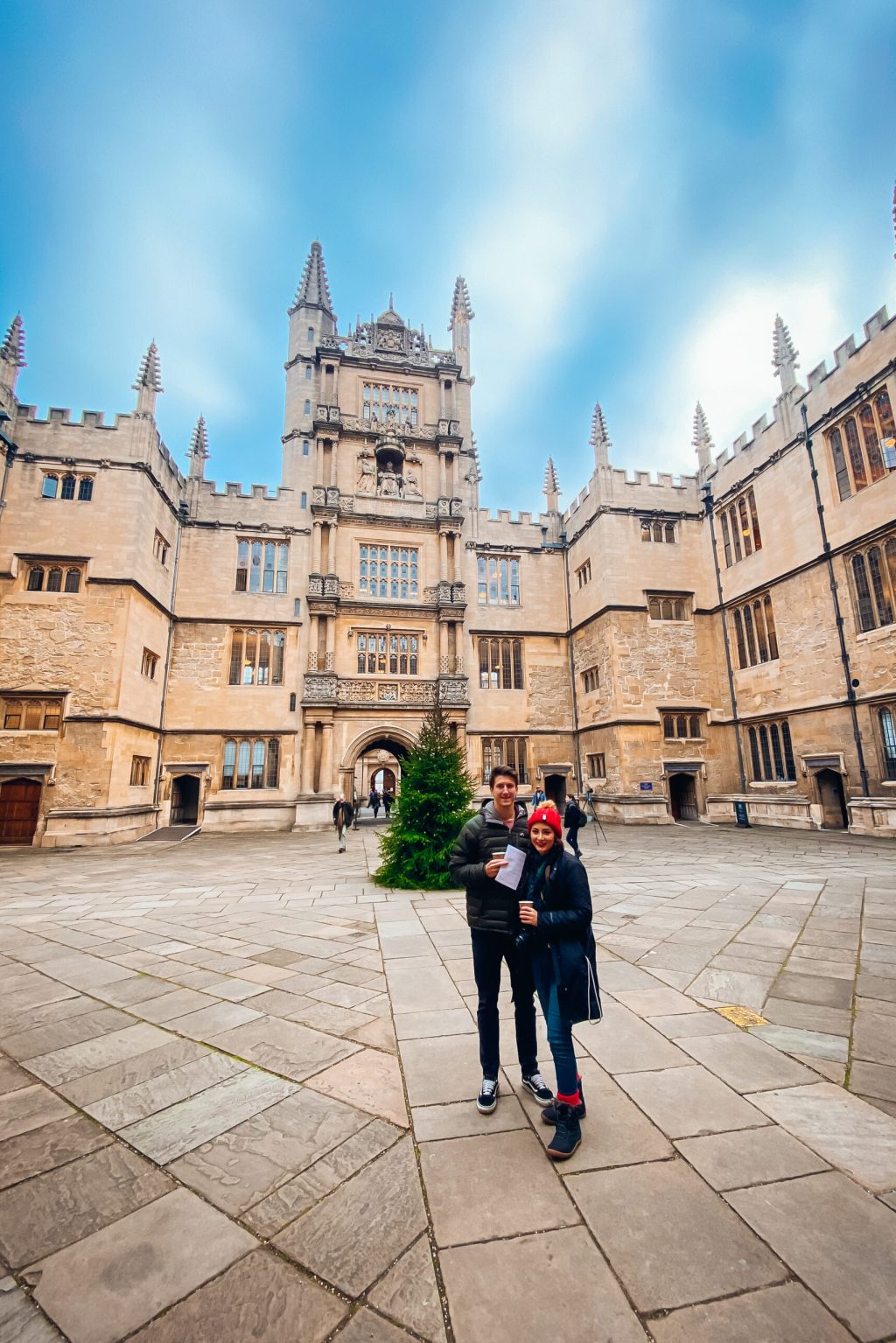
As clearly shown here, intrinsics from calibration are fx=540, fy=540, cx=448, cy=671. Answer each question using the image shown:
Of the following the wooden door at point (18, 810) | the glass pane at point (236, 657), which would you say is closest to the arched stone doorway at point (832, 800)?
the glass pane at point (236, 657)

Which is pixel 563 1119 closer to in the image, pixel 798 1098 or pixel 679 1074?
pixel 679 1074

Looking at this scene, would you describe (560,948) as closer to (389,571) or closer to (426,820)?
(426,820)

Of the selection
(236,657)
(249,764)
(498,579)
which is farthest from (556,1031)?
(498,579)

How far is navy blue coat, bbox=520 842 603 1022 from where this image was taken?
105 inches

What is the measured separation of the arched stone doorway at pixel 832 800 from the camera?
15828 mm

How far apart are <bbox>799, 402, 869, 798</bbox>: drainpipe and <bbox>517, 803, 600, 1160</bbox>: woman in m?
16.2

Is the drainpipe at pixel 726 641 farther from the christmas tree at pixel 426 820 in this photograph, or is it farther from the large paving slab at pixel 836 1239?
the large paving slab at pixel 836 1239

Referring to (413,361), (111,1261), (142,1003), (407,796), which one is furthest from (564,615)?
(111,1261)

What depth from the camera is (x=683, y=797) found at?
2050 centimetres

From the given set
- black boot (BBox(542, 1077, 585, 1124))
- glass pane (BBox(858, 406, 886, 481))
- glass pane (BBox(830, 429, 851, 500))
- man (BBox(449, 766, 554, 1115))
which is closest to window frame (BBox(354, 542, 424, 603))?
glass pane (BBox(830, 429, 851, 500))

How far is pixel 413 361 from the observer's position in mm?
25109

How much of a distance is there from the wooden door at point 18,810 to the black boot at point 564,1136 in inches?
702

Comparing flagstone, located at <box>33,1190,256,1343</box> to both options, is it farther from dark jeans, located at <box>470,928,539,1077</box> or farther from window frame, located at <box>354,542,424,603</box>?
window frame, located at <box>354,542,424,603</box>

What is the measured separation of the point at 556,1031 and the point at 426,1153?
0.79m
